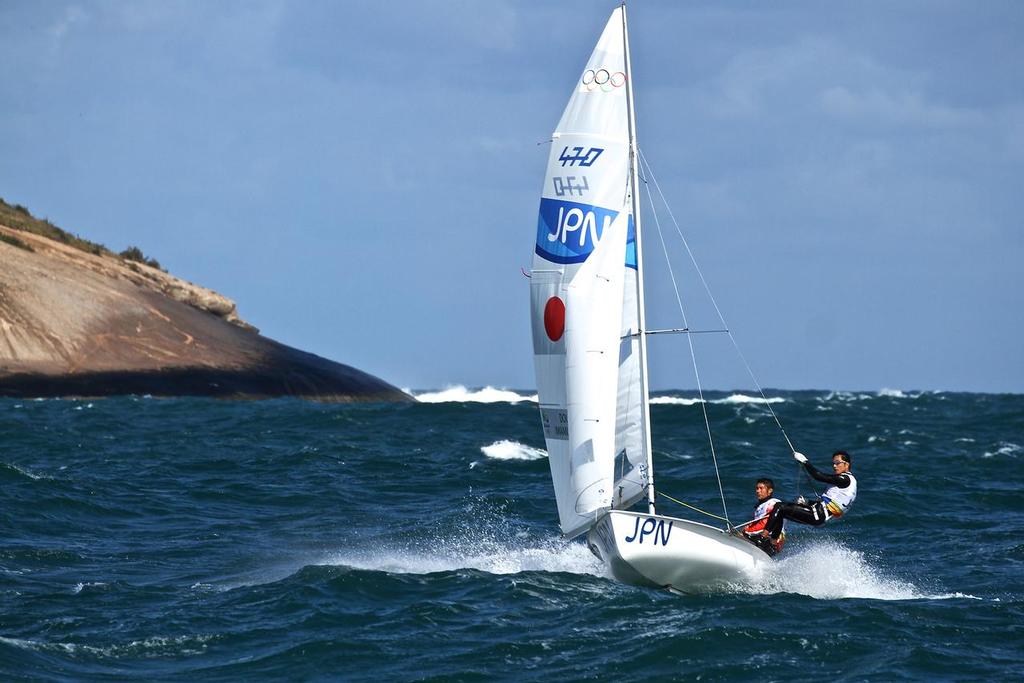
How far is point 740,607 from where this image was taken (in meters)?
17.2

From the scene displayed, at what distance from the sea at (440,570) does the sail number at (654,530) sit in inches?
35.3

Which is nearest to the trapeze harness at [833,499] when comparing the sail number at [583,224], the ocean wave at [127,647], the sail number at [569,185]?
the sail number at [583,224]

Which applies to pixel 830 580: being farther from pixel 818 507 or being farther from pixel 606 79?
pixel 606 79

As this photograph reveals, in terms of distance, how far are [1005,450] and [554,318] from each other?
A: 2339cm

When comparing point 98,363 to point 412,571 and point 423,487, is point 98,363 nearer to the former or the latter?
point 423,487

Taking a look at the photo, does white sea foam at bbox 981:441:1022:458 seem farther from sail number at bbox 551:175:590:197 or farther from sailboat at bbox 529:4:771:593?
sail number at bbox 551:175:590:197

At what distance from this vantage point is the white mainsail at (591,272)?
723 inches

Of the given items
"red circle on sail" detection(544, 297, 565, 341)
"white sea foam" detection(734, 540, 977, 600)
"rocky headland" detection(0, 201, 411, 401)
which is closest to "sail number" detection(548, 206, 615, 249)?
"red circle on sail" detection(544, 297, 565, 341)

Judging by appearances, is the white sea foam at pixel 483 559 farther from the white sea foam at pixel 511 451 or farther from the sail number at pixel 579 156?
the white sea foam at pixel 511 451

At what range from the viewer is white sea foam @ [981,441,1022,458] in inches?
1416

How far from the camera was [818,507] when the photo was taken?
1883cm

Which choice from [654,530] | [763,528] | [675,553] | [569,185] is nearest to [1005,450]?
[763,528]

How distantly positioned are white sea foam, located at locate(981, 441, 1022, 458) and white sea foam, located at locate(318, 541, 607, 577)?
61.5 ft

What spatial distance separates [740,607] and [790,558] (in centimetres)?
312
